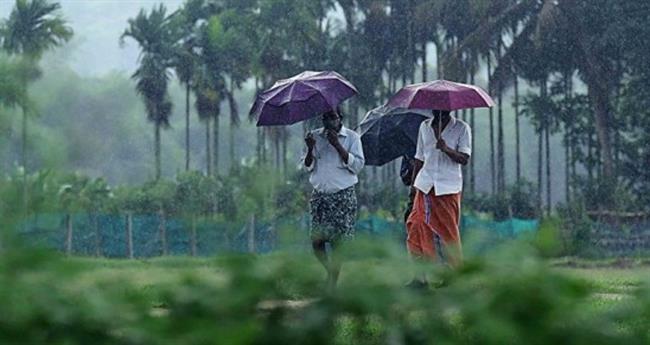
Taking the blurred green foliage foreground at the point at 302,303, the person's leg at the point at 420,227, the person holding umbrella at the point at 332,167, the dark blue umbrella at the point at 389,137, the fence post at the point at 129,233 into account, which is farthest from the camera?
the fence post at the point at 129,233

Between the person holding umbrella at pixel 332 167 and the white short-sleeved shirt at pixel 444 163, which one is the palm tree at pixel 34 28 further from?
the white short-sleeved shirt at pixel 444 163

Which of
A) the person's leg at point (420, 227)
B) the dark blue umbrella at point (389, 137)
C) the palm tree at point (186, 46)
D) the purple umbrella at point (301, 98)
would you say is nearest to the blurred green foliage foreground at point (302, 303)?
the person's leg at point (420, 227)

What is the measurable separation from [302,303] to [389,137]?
800cm

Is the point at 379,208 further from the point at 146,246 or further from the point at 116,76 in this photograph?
the point at 116,76

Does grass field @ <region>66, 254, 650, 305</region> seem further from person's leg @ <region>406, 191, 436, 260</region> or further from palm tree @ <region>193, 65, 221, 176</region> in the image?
palm tree @ <region>193, 65, 221, 176</region>

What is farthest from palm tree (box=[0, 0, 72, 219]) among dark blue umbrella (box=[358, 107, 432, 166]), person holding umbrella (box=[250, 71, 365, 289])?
person holding umbrella (box=[250, 71, 365, 289])

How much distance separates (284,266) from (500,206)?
4116 centimetres

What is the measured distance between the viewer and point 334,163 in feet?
26.7

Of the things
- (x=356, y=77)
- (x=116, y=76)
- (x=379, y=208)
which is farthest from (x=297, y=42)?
(x=116, y=76)

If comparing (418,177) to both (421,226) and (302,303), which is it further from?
(302,303)

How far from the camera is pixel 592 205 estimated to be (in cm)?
4153

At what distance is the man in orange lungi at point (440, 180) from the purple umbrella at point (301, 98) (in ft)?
2.90

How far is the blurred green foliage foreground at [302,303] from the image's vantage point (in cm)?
154

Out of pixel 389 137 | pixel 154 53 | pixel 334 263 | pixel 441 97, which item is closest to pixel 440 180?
pixel 441 97
